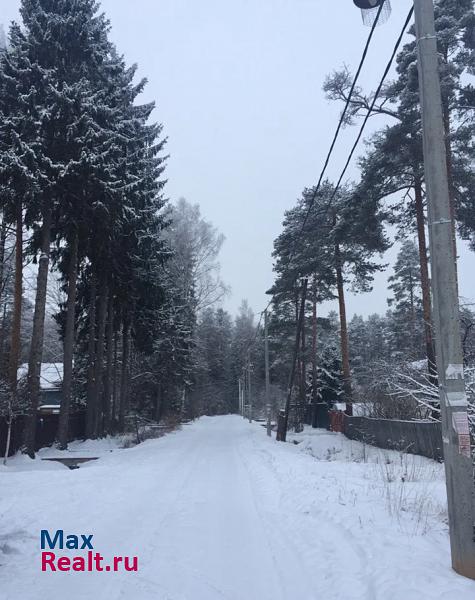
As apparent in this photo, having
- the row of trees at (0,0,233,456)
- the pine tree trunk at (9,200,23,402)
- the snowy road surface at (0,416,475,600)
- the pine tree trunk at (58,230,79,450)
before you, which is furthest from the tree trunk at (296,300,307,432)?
the snowy road surface at (0,416,475,600)

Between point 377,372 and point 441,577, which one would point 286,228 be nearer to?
point 377,372

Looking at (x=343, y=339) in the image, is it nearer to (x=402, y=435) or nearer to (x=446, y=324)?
(x=402, y=435)

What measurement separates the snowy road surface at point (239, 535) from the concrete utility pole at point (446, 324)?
1.76ft

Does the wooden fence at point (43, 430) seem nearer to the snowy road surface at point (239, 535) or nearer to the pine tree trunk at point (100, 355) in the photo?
the pine tree trunk at point (100, 355)

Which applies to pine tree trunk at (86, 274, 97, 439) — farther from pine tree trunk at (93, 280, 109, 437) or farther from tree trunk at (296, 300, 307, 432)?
tree trunk at (296, 300, 307, 432)

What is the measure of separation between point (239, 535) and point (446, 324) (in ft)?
13.9

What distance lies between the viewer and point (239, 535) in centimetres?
735

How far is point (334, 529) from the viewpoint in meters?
7.03

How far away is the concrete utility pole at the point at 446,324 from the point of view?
4.77 meters

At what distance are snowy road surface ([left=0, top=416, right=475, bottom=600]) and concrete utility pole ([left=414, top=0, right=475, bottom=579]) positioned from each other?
536 mm

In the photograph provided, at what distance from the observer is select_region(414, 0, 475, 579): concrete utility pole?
188 inches

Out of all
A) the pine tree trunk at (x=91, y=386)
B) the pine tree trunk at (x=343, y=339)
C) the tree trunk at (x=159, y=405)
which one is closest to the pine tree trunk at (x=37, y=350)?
the pine tree trunk at (x=91, y=386)

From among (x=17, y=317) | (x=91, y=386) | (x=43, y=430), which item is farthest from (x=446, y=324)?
(x=91, y=386)

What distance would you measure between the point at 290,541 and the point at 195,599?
236 centimetres
